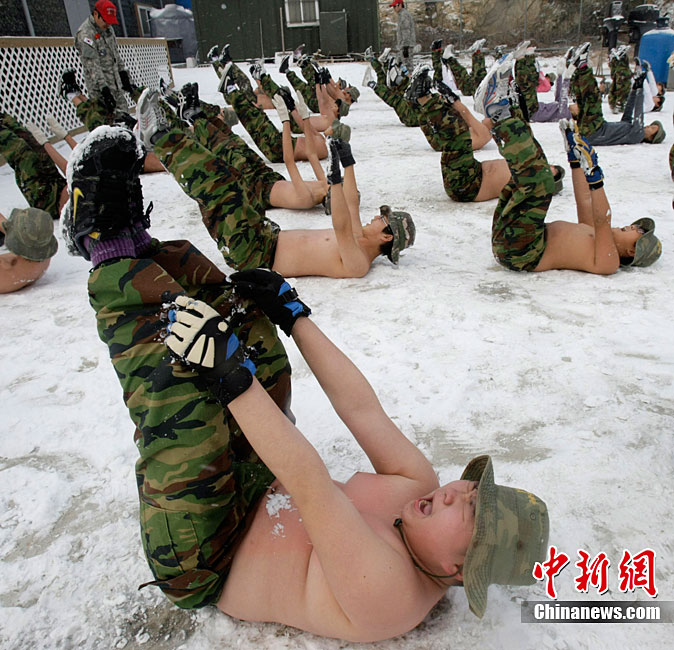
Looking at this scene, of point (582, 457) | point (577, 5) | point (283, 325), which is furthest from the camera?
point (577, 5)

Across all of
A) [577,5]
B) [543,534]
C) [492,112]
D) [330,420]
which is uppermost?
[577,5]

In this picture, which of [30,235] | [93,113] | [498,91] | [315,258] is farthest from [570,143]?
[93,113]

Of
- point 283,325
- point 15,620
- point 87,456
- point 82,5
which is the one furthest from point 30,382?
point 82,5

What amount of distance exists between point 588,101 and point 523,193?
13.6 ft

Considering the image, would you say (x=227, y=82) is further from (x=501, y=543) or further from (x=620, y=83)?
(x=501, y=543)

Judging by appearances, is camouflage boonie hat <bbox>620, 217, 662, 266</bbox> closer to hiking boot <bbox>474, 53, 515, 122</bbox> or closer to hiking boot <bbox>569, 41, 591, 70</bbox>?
hiking boot <bbox>474, 53, 515, 122</bbox>

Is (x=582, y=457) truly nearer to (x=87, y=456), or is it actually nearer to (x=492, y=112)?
(x=87, y=456)

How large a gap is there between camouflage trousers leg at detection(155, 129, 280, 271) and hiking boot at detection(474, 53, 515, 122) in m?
1.67

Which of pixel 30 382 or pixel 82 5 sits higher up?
pixel 82 5

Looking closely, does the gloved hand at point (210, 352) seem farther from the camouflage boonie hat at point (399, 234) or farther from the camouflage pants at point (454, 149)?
the camouflage pants at point (454, 149)

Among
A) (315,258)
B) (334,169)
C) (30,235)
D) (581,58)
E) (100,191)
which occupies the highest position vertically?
(581,58)

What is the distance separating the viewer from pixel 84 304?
3.05m

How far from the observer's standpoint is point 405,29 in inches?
448

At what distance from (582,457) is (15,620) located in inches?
68.2
